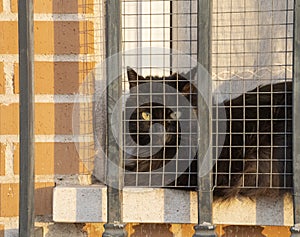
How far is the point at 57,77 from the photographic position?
1784mm

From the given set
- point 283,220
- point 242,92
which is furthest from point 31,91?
point 283,220

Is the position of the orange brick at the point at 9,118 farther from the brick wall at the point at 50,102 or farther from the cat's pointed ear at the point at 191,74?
the cat's pointed ear at the point at 191,74

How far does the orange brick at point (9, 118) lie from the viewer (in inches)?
70.0

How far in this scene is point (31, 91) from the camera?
1547 millimetres

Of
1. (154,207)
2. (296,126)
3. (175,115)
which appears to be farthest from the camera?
(175,115)

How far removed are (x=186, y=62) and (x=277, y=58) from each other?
0.28 meters

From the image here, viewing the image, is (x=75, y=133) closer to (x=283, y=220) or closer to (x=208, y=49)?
(x=208, y=49)

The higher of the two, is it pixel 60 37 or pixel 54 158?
pixel 60 37

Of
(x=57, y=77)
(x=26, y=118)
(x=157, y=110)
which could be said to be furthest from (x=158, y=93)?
(x=26, y=118)

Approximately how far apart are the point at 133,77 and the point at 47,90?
0.26m

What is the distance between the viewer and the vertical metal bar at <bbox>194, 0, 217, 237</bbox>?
1530 mm

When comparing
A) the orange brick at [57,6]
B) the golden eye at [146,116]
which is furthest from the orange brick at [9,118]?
the golden eye at [146,116]

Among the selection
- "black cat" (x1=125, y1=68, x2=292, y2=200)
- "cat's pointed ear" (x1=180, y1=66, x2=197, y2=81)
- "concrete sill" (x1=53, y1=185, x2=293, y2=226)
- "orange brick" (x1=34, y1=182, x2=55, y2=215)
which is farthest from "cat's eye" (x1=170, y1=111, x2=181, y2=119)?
"orange brick" (x1=34, y1=182, x2=55, y2=215)

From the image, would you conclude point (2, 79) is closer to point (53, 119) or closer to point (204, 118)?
point (53, 119)
